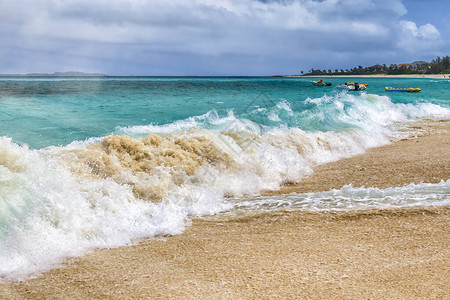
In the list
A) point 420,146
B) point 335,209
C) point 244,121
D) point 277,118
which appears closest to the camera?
point 335,209

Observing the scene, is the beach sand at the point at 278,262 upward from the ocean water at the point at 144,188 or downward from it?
downward

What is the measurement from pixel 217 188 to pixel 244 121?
24.4 feet

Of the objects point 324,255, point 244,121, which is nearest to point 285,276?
point 324,255

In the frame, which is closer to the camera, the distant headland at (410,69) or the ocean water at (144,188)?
the ocean water at (144,188)

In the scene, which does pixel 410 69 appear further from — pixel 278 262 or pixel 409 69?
pixel 278 262

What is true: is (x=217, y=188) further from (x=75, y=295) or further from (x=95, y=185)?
(x=75, y=295)

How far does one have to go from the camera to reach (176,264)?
12.4ft

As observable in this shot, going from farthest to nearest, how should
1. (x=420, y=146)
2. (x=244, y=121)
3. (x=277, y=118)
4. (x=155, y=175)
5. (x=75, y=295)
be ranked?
(x=277, y=118), (x=244, y=121), (x=420, y=146), (x=155, y=175), (x=75, y=295)

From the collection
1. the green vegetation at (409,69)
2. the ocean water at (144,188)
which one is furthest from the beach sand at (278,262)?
the green vegetation at (409,69)

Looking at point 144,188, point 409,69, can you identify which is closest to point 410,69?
point 409,69

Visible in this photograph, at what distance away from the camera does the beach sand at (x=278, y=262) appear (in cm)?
320

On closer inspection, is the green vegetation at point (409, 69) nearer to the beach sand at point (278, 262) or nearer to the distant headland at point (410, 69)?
the distant headland at point (410, 69)

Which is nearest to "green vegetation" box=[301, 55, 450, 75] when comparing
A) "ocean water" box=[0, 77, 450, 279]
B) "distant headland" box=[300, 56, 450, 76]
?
"distant headland" box=[300, 56, 450, 76]

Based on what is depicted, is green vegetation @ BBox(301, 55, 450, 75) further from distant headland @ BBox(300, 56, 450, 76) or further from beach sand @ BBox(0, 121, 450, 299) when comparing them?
beach sand @ BBox(0, 121, 450, 299)
